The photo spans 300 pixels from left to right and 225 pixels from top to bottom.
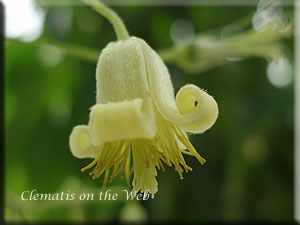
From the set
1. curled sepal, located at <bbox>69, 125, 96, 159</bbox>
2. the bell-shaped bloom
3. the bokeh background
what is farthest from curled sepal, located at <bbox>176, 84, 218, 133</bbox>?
the bokeh background

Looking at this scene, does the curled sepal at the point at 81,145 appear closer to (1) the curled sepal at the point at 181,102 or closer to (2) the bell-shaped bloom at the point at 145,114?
(2) the bell-shaped bloom at the point at 145,114

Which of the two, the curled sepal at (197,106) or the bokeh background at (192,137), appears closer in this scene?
the curled sepal at (197,106)

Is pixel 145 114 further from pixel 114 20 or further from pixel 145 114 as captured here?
pixel 114 20

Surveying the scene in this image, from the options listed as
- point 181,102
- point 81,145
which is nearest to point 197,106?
point 181,102

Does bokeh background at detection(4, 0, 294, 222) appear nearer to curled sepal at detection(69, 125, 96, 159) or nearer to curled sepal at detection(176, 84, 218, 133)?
curled sepal at detection(69, 125, 96, 159)

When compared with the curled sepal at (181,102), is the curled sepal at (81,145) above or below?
below

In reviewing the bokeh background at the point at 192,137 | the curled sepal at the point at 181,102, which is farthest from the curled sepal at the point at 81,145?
the bokeh background at the point at 192,137

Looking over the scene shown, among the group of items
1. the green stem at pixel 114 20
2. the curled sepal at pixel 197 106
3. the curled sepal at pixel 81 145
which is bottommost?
the curled sepal at pixel 81 145
